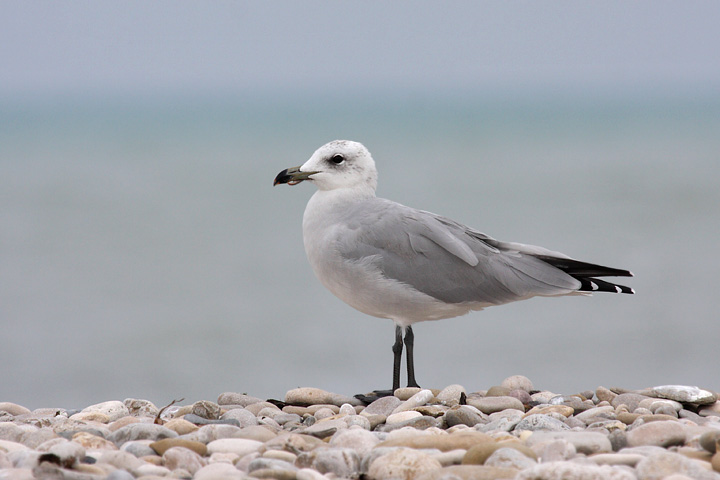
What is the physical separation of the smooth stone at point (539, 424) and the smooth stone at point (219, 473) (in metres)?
1.25

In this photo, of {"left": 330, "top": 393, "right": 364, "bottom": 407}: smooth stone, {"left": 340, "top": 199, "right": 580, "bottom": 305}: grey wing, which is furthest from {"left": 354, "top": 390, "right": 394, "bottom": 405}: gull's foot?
{"left": 340, "top": 199, "right": 580, "bottom": 305}: grey wing

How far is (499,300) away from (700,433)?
1951 millimetres

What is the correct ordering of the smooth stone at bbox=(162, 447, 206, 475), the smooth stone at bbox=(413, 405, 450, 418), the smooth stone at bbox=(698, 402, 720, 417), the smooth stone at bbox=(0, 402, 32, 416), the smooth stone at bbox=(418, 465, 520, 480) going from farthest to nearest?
the smooth stone at bbox=(0, 402, 32, 416), the smooth stone at bbox=(698, 402, 720, 417), the smooth stone at bbox=(413, 405, 450, 418), the smooth stone at bbox=(162, 447, 206, 475), the smooth stone at bbox=(418, 465, 520, 480)

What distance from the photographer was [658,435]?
3.10 meters

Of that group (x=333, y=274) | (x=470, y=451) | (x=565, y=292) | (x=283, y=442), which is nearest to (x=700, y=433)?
(x=470, y=451)

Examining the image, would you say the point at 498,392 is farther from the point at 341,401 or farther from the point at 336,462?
the point at 336,462

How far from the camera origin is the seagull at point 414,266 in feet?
15.8

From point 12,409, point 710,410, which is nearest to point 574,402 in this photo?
point 710,410

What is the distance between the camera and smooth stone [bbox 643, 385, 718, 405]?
4.06 metres

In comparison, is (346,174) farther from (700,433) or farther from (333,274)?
(700,433)

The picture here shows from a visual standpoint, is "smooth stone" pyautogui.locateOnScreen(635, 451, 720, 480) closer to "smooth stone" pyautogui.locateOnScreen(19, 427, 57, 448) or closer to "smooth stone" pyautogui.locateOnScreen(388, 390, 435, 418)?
"smooth stone" pyautogui.locateOnScreen(388, 390, 435, 418)

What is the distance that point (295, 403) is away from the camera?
14.6 feet

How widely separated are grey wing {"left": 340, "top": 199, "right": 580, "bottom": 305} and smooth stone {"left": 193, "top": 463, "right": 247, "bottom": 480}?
2118mm

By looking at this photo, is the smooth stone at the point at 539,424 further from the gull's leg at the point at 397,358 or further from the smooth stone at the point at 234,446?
the gull's leg at the point at 397,358
